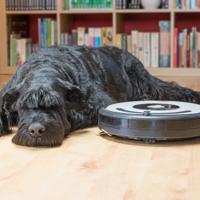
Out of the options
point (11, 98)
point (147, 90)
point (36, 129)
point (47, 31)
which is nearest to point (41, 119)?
point (36, 129)

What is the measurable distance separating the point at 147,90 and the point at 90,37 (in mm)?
1801

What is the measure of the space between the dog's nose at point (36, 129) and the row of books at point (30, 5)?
2.65m

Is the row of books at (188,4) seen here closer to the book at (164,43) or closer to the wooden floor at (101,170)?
the book at (164,43)

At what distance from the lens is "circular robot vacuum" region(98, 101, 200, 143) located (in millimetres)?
1744

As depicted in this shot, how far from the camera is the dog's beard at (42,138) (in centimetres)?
173

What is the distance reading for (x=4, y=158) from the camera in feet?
Answer: 5.38

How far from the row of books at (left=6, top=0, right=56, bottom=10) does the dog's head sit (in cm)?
248

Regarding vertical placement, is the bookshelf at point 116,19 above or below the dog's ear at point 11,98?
above

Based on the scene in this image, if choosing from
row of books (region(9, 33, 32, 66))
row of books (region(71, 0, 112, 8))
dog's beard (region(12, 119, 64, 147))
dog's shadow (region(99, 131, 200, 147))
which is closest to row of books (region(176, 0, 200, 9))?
row of books (region(71, 0, 112, 8))

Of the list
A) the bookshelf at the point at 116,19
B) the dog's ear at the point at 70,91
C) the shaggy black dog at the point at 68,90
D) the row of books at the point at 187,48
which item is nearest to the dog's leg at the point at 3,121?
the shaggy black dog at the point at 68,90

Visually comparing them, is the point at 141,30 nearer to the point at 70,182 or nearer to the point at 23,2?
the point at 23,2

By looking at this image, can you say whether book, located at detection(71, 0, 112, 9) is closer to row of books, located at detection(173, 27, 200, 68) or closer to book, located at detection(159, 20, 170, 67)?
book, located at detection(159, 20, 170, 67)

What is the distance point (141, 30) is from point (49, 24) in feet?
2.58

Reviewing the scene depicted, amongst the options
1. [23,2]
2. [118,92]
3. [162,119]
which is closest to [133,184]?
[162,119]
